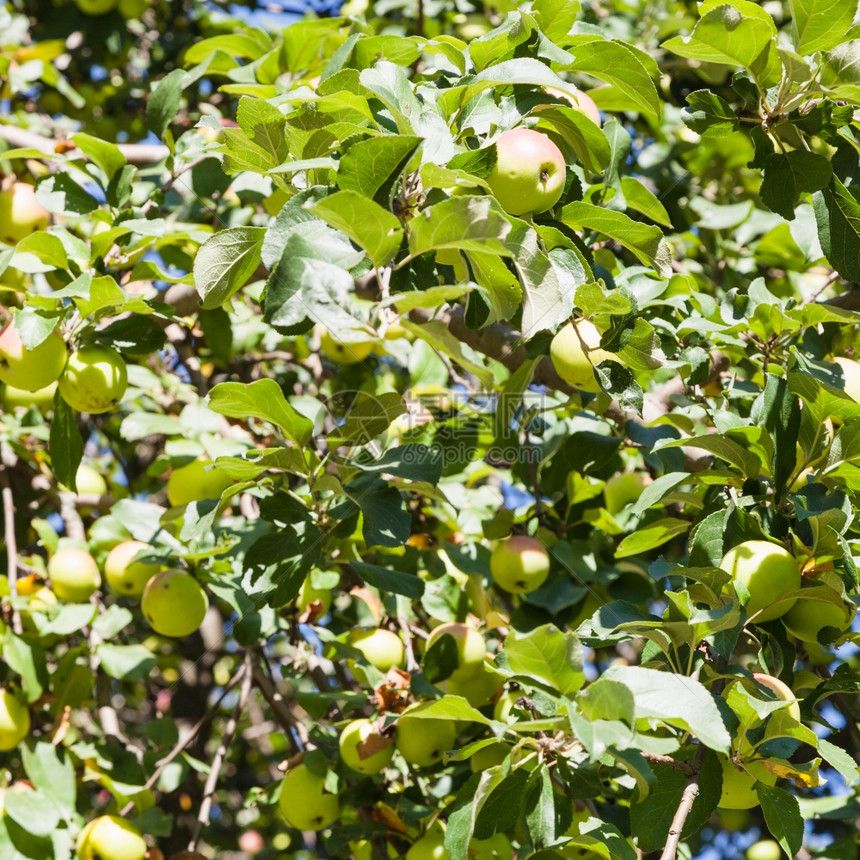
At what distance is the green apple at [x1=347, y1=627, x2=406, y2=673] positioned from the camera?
64.8 inches

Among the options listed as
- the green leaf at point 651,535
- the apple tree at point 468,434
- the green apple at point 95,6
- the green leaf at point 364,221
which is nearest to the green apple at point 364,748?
the apple tree at point 468,434

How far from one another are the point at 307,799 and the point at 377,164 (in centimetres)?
118

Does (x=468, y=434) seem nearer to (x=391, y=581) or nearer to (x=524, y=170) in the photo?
(x=391, y=581)

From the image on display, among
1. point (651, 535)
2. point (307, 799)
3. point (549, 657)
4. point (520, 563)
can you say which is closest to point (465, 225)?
point (549, 657)

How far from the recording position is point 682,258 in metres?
2.44

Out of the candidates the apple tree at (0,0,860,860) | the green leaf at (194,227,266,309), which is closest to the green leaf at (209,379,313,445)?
the apple tree at (0,0,860,860)

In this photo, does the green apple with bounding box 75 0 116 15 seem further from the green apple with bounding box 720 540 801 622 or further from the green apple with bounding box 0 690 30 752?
the green apple with bounding box 720 540 801 622

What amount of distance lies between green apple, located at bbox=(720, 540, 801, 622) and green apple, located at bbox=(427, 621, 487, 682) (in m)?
0.56

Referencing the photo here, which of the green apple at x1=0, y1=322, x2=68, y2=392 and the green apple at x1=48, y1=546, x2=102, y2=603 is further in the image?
the green apple at x1=48, y1=546, x2=102, y2=603

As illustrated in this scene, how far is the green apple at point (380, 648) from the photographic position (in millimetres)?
1646

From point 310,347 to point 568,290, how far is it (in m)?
1.44

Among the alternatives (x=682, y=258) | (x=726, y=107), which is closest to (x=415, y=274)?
(x=726, y=107)

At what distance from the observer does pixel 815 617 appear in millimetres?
1148

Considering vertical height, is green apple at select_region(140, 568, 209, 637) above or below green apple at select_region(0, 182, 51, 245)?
below
